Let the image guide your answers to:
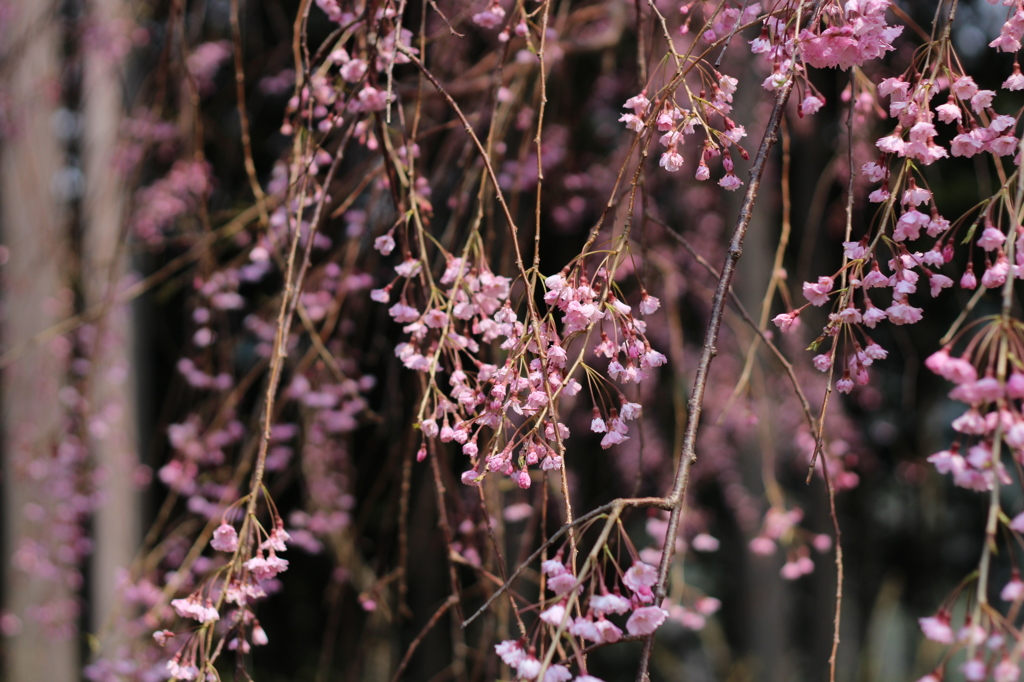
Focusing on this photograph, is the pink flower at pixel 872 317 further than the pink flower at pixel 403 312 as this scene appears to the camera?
No

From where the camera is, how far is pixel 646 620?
65 centimetres

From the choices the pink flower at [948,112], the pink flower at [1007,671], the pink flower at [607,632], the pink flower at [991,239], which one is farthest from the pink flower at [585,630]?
the pink flower at [948,112]

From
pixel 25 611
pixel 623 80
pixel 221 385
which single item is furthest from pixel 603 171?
pixel 25 611

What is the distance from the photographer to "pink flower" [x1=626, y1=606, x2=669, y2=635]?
65cm

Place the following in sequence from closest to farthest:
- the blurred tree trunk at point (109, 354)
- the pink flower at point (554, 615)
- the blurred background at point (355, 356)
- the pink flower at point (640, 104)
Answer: the pink flower at point (554, 615)
the pink flower at point (640, 104)
the blurred background at point (355, 356)
the blurred tree trunk at point (109, 354)

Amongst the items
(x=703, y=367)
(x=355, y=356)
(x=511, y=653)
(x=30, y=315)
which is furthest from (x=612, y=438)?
(x=30, y=315)

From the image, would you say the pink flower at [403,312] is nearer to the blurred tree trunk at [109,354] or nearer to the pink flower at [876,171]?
the pink flower at [876,171]

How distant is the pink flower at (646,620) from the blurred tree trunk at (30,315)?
233 centimetres

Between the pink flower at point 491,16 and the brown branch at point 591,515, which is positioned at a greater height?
the pink flower at point 491,16

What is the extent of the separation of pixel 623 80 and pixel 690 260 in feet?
2.60

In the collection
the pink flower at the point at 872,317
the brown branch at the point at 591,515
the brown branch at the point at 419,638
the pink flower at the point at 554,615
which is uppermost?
the pink flower at the point at 872,317

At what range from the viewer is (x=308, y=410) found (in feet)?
6.73

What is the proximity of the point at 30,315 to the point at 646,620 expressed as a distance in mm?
2815

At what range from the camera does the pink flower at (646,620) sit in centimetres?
65
